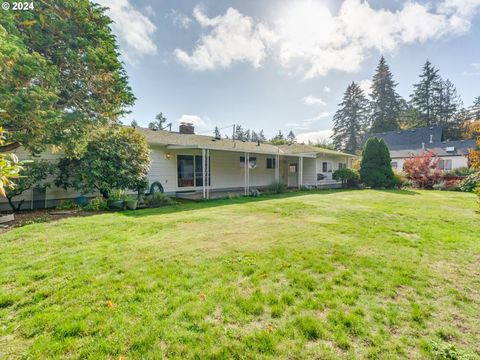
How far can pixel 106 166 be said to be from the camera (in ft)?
29.6

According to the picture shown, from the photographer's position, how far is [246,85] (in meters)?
16.2

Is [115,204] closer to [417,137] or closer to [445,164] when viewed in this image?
[445,164]

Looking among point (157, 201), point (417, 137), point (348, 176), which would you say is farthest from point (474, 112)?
point (157, 201)

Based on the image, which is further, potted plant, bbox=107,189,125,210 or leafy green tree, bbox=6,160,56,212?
potted plant, bbox=107,189,125,210

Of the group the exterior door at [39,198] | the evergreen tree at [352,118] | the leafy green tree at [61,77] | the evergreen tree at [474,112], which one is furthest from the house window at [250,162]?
the evergreen tree at [474,112]

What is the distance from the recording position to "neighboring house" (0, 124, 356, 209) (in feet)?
38.1

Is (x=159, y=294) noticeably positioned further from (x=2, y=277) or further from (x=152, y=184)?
(x=152, y=184)

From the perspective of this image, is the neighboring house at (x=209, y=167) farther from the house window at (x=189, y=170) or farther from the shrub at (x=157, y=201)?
the shrub at (x=157, y=201)

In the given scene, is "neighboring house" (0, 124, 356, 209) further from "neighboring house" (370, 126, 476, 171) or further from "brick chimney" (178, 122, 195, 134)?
"neighboring house" (370, 126, 476, 171)

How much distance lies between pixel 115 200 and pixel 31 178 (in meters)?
2.65

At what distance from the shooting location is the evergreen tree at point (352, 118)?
44000 mm

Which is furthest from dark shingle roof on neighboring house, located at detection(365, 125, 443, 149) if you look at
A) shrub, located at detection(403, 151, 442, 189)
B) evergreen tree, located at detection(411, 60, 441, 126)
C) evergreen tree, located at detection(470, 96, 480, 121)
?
shrub, located at detection(403, 151, 442, 189)

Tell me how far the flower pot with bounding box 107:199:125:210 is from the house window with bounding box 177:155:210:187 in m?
4.43

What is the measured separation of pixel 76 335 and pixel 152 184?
10.0 m
